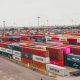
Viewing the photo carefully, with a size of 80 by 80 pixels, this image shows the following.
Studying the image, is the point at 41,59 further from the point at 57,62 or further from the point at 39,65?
the point at 57,62

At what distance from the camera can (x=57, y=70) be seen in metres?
53.4

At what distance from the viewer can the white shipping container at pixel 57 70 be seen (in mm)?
51338

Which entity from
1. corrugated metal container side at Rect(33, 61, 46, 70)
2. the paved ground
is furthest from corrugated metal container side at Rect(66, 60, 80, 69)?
the paved ground

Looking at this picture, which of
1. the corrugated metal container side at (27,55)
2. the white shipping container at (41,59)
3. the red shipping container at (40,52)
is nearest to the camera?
the white shipping container at (41,59)

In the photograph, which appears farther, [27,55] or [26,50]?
[26,50]

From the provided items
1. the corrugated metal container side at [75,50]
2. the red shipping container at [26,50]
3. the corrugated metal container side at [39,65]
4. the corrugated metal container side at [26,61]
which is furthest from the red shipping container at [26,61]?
the corrugated metal container side at [75,50]

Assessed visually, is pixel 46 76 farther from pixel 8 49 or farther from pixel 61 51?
pixel 8 49

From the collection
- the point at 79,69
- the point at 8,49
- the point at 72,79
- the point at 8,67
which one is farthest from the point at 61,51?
the point at 8,49

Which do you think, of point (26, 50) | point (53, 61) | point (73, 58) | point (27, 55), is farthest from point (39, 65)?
point (73, 58)

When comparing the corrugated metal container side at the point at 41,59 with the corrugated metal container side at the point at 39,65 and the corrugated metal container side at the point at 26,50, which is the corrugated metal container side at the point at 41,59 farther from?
the corrugated metal container side at the point at 26,50

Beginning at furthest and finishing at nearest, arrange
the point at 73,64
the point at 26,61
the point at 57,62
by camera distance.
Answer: the point at 26,61 < the point at 57,62 < the point at 73,64

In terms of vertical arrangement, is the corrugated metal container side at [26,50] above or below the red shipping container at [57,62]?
above

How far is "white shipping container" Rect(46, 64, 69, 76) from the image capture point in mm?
51338

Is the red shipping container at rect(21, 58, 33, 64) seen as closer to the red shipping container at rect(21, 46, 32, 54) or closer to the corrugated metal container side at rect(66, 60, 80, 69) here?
the red shipping container at rect(21, 46, 32, 54)
